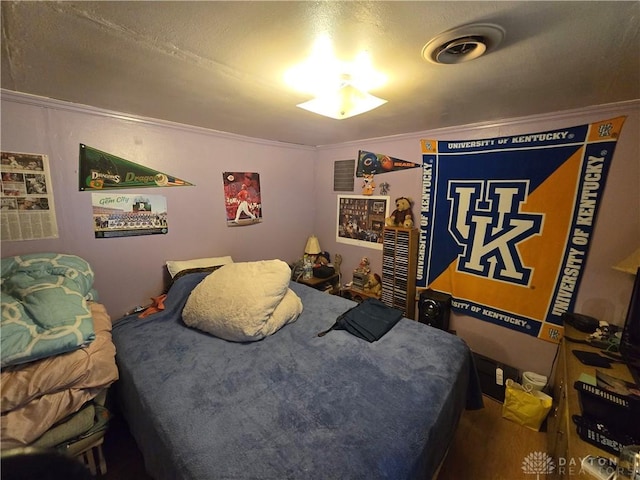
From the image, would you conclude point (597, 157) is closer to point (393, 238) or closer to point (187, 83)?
point (393, 238)

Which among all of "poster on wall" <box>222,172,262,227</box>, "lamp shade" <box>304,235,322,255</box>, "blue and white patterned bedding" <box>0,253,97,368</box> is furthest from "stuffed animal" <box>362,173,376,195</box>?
"blue and white patterned bedding" <box>0,253,97,368</box>

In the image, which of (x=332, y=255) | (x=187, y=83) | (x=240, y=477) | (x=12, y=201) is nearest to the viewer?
(x=240, y=477)

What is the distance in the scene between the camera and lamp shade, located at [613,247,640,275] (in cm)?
150

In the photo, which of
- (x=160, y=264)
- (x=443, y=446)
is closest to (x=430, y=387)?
(x=443, y=446)

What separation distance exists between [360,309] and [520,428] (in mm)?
1418

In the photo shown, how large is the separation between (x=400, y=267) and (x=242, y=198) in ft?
5.86

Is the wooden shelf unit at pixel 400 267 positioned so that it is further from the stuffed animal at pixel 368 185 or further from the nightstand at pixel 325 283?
the nightstand at pixel 325 283

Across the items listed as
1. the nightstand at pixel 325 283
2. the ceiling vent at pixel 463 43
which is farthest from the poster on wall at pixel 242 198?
the ceiling vent at pixel 463 43

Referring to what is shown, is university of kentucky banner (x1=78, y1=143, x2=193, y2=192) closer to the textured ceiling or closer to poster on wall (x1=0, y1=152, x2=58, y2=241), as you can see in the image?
poster on wall (x1=0, y1=152, x2=58, y2=241)

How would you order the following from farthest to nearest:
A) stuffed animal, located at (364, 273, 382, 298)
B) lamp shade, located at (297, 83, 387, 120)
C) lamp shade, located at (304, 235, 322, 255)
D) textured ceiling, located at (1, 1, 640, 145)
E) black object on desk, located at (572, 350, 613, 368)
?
1. lamp shade, located at (304, 235, 322, 255)
2. stuffed animal, located at (364, 273, 382, 298)
3. black object on desk, located at (572, 350, 613, 368)
4. lamp shade, located at (297, 83, 387, 120)
5. textured ceiling, located at (1, 1, 640, 145)

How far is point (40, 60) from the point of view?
1132mm

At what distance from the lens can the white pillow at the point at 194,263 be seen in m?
2.24

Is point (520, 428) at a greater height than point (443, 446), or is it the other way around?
point (443, 446)

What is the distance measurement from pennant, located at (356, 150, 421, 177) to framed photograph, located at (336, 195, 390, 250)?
0.93 ft
